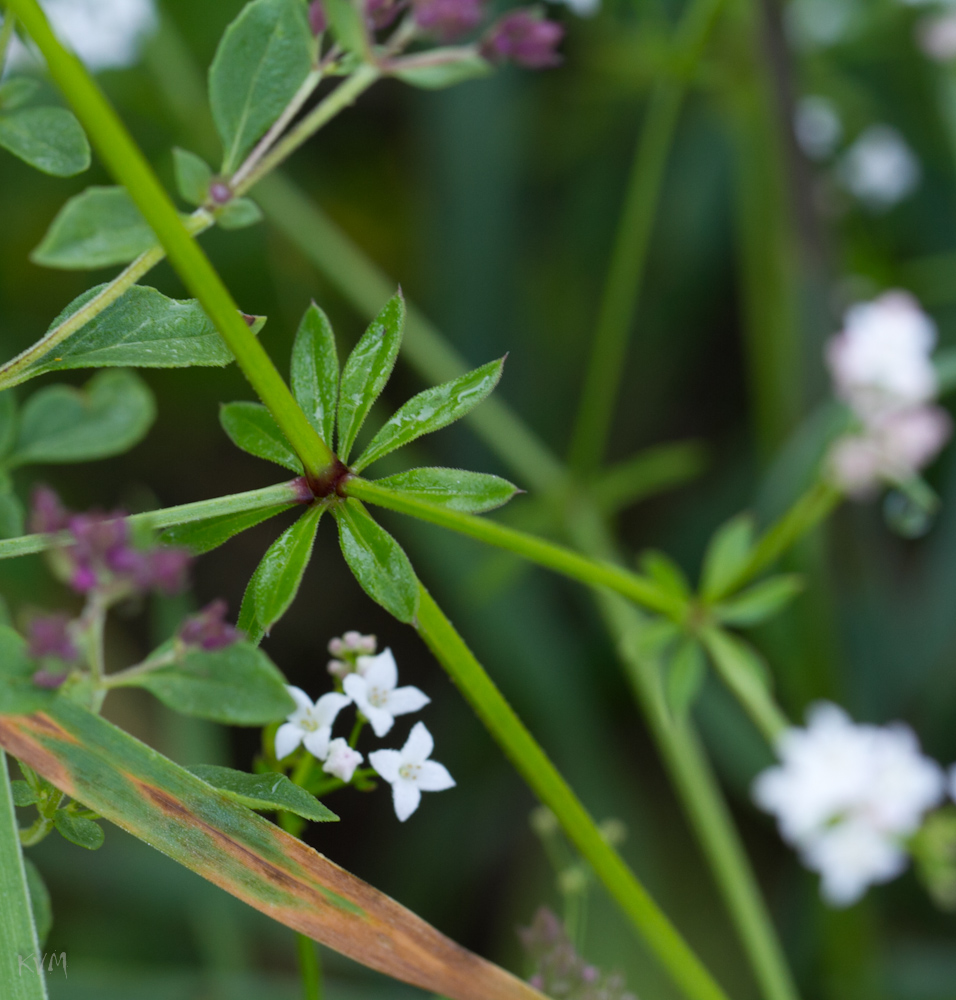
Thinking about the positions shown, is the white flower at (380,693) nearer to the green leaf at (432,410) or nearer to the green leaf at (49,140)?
the green leaf at (432,410)

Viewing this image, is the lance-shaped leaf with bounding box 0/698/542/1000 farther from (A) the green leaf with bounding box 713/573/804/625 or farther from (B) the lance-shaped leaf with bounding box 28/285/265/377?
(A) the green leaf with bounding box 713/573/804/625

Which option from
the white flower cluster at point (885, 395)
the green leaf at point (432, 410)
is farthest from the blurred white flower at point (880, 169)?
the green leaf at point (432, 410)

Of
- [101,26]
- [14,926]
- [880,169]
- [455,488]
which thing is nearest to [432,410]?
[455,488]

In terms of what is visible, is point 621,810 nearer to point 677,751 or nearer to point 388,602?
point 677,751

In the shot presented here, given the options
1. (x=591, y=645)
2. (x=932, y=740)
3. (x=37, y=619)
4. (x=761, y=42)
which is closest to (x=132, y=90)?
(x=761, y=42)

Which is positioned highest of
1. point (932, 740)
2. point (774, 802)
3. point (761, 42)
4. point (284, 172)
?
point (284, 172)

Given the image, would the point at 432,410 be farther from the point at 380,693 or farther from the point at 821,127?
the point at 821,127

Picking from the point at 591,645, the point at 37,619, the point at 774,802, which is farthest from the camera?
the point at 591,645
